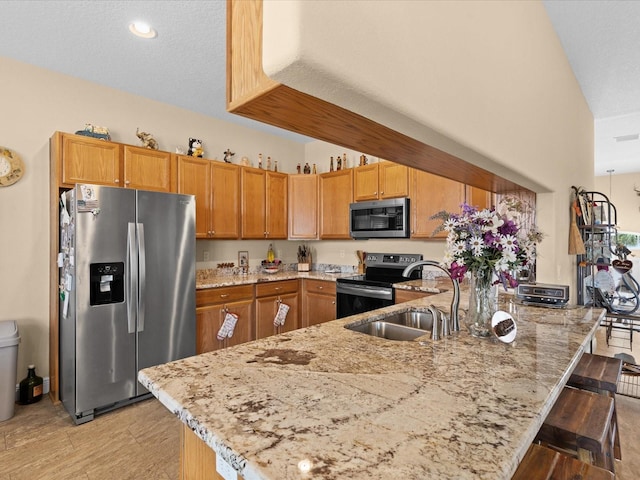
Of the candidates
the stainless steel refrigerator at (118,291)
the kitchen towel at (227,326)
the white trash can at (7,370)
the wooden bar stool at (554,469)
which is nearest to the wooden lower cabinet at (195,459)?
the wooden bar stool at (554,469)

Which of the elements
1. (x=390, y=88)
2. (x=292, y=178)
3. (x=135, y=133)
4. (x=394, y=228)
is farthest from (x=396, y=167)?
(x=390, y=88)

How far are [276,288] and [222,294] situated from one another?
702 millimetres

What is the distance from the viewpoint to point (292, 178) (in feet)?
14.6

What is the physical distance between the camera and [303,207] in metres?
4.45

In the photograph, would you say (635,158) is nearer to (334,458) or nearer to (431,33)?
(431,33)

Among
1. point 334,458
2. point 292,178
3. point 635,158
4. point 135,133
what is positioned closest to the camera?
point 334,458

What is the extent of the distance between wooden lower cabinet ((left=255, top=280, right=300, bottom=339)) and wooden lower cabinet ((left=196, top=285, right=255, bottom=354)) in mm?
104

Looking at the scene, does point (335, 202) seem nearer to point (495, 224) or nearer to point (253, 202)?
point (253, 202)

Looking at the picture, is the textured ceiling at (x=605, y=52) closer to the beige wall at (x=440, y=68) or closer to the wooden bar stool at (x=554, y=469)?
the beige wall at (x=440, y=68)

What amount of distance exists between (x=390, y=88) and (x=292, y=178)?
3775 millimetres

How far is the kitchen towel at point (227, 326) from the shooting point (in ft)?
10.9

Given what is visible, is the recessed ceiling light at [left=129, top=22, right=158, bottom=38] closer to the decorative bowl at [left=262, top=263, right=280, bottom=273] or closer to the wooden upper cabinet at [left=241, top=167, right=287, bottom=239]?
the wooden upper cabinet at [left=241, top=167, right=287, bottom=239]

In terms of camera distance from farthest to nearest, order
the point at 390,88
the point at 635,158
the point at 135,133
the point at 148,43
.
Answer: the point at 635,158
the point at 135,133
the point at 148,43
the point at 390,88

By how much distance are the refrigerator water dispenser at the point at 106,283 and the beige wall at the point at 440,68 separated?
A: 242 cm
